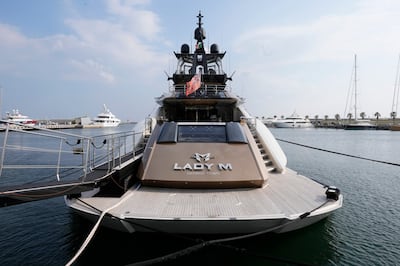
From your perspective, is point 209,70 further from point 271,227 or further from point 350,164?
point 271,227

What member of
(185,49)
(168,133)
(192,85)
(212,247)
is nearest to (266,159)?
(168,133)

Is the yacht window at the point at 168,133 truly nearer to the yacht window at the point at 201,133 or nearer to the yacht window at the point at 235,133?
the yacht window at the point at 201,133

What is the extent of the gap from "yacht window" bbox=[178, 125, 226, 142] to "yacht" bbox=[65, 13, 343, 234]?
30 millimetres

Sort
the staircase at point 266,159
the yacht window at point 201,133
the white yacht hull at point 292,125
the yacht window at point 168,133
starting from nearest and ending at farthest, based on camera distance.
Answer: the yacht window at point 168,133, the yacht window at point 201,133, the staircase at point 266,159, the white yacht hull at point 292,125

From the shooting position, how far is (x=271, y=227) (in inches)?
202

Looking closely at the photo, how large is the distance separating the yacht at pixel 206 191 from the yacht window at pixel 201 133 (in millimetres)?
30

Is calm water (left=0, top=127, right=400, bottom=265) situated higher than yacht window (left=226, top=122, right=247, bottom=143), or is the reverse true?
yacht window (left=226, top=122, right=247, bottom=143)

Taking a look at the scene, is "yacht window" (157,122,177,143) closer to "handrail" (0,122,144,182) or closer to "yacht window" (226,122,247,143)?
"handrail" (0,122,144,182)

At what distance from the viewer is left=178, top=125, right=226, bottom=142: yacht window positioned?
7.92m

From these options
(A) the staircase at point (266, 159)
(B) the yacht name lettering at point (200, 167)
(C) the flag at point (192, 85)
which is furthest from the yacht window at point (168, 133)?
(A) the staircase at point (266, 159)

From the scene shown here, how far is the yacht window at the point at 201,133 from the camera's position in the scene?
7918 millimetres

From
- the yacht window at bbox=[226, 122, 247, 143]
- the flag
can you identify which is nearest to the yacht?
the yacht window at bbox=[226, 122, 247, 143]

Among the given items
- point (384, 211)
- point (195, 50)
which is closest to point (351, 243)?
point (384, 211)

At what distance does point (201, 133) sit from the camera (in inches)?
321
